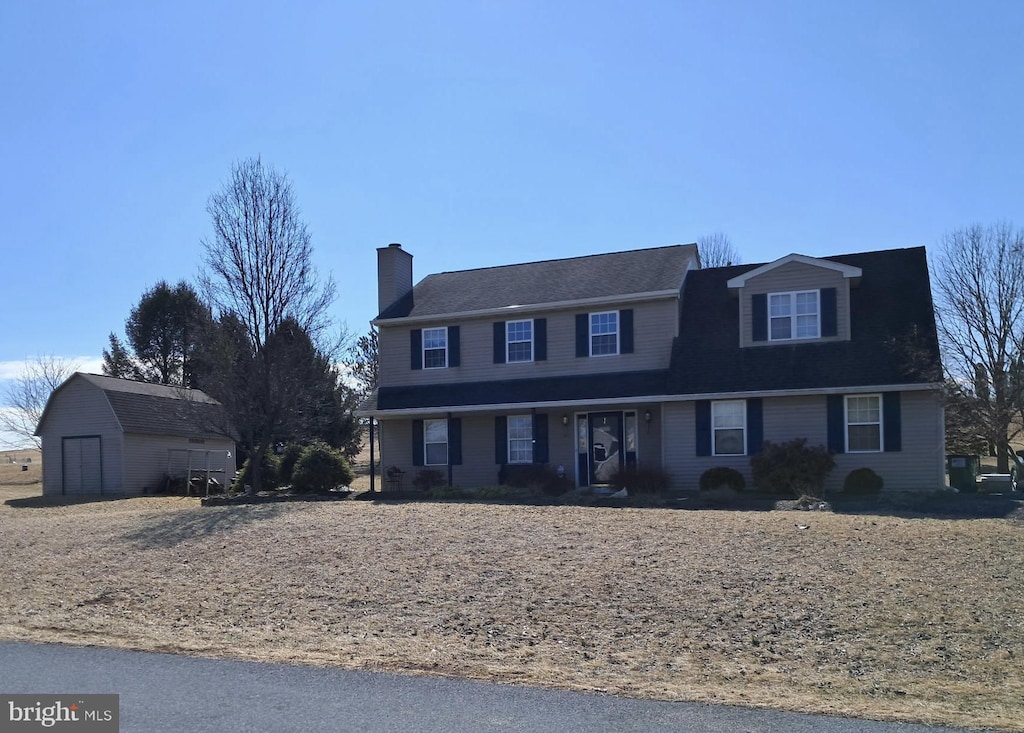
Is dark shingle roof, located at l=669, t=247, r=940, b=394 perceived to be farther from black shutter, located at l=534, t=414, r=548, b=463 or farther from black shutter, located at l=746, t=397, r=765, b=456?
black shutter, located at l=534, t=414, r=548, b=463

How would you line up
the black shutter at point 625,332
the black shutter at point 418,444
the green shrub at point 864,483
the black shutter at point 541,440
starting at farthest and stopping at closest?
1. the black shutter at point 418,444
2. the black shutter at point 541,440
3. the black shutter at point 625,332
4. the green shrub at point 864,483

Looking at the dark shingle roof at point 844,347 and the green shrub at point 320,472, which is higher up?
the dark shingle roof at point 844,347

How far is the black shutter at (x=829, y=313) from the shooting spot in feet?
70.8

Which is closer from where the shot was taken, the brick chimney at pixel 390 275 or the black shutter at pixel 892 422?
the black shutter at pixel 892 422

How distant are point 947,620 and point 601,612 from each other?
139 inches

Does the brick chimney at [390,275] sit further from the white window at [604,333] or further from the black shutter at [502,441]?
the white window at [604,333]

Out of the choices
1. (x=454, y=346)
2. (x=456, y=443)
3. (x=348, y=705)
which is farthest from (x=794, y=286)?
(x=348, y=705)

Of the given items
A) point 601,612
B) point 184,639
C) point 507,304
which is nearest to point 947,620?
point 601,612

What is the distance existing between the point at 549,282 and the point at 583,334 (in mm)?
2392

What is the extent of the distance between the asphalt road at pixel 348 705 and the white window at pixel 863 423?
14567 millimetres

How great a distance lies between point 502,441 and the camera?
79.8 feet

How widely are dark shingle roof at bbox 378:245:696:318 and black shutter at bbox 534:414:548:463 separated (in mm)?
3224

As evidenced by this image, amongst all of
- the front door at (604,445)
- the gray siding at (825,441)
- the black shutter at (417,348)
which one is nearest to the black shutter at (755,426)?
the gray siding at (825,441)

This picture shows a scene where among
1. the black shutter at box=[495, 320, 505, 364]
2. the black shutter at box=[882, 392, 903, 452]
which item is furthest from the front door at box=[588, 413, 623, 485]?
the black shutter at box=[882, 392, 903, 452]
